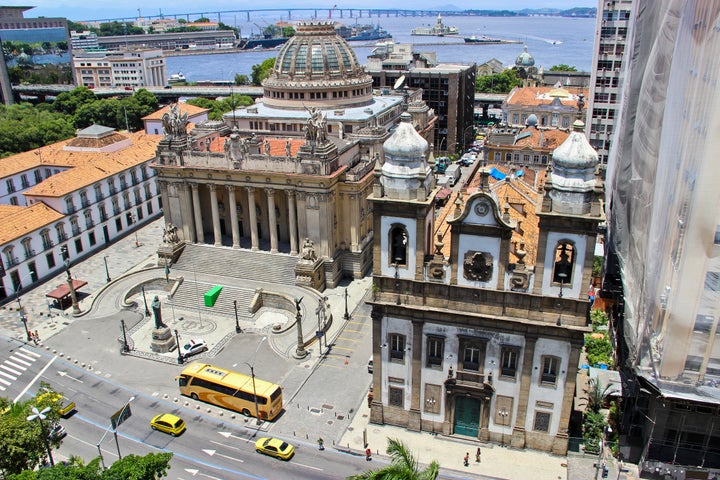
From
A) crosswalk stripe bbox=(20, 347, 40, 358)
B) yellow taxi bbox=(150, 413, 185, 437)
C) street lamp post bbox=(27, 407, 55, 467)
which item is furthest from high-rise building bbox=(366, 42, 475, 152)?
street lamp post bbox=(27, 407, 55, 467)

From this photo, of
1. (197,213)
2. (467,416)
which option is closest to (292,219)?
(197,213)

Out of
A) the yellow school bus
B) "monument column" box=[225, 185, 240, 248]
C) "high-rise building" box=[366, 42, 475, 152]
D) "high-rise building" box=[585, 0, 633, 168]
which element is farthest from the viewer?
"high-rise building" box=[366, 42, 475, 152]

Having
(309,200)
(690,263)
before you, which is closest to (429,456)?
(690,263)

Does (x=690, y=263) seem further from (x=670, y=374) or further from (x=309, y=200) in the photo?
(x=309, y=200)

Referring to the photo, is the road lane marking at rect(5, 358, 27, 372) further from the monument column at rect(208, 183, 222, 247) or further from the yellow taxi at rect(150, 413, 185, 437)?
the monument column at rect(208, 183, 222, 247)

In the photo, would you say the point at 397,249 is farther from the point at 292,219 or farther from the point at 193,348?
the point at 292,219

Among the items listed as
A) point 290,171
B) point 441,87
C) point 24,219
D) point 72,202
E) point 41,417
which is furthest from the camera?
point 441,87
